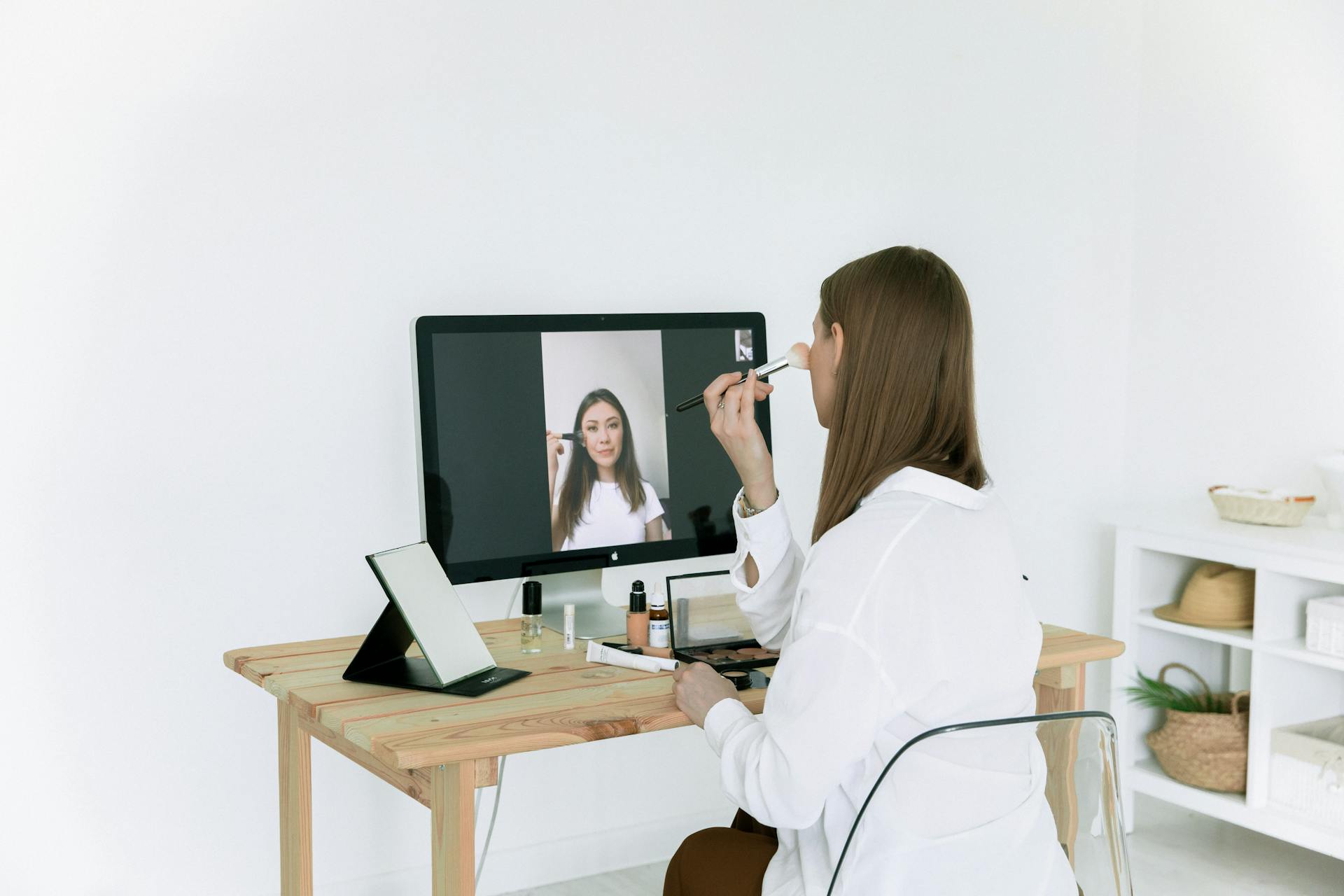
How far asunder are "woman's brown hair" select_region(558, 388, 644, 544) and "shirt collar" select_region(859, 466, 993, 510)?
78 centimetres

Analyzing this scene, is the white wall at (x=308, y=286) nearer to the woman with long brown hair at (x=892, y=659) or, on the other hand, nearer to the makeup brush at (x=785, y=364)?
the makeup brush at (x=785, y=364)

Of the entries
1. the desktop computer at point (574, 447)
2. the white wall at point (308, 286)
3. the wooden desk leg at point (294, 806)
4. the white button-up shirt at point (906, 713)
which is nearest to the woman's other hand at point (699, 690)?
the white button-up shirt at point (906, 713)

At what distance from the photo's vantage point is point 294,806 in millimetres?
1878

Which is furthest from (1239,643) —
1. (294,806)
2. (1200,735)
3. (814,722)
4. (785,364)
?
(294,806)

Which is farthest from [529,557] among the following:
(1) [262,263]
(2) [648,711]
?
(1) [262,263]

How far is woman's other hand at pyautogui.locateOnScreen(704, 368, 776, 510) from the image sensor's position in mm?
1730

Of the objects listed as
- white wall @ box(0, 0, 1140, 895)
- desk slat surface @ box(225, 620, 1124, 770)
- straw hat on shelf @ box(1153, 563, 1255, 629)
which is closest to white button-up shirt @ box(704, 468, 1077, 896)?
desk slat surface @ box(225, 620, 1124, 770)

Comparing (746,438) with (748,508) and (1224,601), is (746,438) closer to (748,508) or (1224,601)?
(748,508)

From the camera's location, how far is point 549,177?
2.53 m

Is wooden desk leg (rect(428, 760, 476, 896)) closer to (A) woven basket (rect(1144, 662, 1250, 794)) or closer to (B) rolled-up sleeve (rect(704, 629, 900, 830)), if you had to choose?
(B) rolled-up sleeve (rect(704, 629, 900, 830))

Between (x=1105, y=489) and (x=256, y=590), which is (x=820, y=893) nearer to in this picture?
(x=256, y=590)

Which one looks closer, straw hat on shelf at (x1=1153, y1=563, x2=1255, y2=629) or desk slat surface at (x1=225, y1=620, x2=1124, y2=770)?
desk slat surface at (x1=225, y1=620, x2=1124, y2=770)

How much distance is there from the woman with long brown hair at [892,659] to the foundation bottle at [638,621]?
1.25ft

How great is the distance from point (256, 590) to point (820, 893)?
138cm
